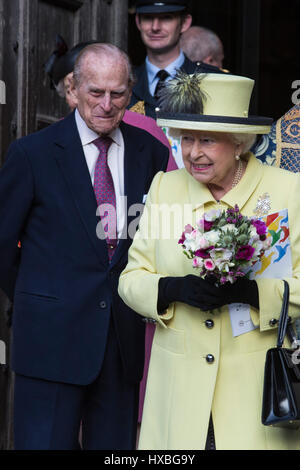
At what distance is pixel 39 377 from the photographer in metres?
4.14

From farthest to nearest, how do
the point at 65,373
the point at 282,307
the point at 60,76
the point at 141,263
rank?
the point at 60,76
the point at 65,373
the point at 141,263
the point at 282,307

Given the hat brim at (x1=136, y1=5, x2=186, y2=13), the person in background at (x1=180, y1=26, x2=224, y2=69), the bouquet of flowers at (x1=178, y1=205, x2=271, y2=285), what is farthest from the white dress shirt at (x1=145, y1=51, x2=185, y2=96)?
the bouquet of flowers at (x1=178, y1=205, x2=271, y2=285)

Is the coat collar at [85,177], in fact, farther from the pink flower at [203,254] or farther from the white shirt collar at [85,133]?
the pink flower at [203,254]

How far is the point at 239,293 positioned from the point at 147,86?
2417 mm

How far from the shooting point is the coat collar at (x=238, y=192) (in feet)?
11.9

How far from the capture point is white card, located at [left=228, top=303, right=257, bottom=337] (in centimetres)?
355

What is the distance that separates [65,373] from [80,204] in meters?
0.64

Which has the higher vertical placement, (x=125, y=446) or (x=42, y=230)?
(x=42, y=230)

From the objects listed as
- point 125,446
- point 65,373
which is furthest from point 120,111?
point 125,446

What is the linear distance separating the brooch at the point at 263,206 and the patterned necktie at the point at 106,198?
75cm

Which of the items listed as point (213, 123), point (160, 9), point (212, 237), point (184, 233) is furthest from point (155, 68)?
point (212, 237)

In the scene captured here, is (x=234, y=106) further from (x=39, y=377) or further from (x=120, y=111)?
(x=39, y=377)

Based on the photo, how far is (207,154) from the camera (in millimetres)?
3584

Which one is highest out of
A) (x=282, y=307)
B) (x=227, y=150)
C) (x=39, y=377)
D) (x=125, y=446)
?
(x=227, y=150)
